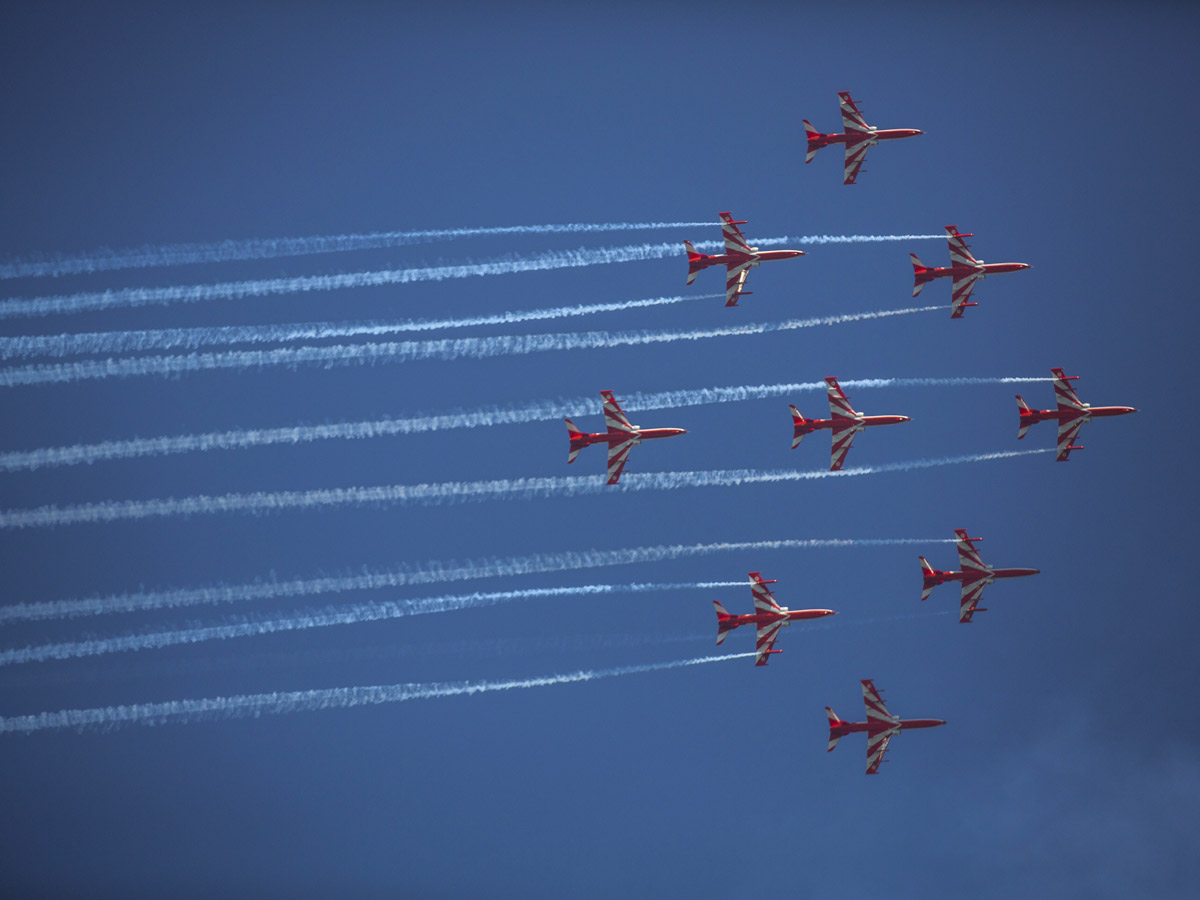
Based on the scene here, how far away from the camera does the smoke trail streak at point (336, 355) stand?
44.7m

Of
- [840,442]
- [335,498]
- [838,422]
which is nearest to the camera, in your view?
[335,498]

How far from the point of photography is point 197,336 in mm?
46344

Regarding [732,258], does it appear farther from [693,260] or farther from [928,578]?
[928,578]

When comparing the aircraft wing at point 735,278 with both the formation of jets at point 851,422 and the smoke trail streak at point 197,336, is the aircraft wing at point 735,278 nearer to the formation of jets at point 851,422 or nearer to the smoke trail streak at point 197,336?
the formation of jets at point 851,422

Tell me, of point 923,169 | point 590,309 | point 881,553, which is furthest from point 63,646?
point 923,169

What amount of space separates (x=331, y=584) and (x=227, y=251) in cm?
1344

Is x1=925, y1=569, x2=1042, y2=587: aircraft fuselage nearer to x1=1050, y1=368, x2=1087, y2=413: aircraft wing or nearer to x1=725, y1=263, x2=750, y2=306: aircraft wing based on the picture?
x1=1050, y1=368, x2=1087, y2=413: aircraft wing

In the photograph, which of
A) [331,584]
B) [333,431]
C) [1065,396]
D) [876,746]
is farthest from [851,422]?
[331,584]

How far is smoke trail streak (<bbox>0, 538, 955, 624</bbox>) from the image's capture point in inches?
1750

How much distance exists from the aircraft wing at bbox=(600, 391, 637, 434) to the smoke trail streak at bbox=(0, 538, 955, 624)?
4.39 m

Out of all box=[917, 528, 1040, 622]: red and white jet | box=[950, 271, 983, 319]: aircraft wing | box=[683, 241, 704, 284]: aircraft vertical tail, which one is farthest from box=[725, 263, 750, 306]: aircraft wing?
box=[917, 528, 1040, 622]: red and white jet

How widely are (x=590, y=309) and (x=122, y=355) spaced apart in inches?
662

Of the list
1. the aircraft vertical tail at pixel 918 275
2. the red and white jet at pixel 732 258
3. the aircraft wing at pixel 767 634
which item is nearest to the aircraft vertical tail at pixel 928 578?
the aircraft wing at pixel 767 634

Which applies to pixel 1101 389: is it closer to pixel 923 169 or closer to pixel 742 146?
pixel 923 169
